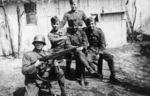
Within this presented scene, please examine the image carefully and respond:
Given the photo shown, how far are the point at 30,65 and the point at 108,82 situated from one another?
274 centimetres

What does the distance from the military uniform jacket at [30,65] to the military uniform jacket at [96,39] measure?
2.04m

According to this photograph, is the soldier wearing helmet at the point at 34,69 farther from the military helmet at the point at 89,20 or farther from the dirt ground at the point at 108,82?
the military helmet at the point at 89,20

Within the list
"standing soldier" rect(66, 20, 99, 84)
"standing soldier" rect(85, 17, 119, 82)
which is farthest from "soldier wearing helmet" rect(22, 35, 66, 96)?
"standing soldier" rect(85, 17, 119, 82)

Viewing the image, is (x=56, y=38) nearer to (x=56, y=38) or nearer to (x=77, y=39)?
(x=56, y=38)

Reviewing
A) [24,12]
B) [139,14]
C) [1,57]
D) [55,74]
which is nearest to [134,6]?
[139,14]

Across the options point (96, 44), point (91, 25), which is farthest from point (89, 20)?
point (96, 44)

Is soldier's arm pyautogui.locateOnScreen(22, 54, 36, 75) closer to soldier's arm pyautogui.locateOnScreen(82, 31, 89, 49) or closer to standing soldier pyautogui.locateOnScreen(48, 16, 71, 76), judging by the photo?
standing soldier pyautogui.locateOnScreen(48, 16, 71, 76)

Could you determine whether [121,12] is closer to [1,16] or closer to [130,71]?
[130,71]

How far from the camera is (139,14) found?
1384cm

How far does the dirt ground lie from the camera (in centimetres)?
558

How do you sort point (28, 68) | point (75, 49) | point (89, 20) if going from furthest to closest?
point (89, 20) < point (75, 49) < point (28, 68)

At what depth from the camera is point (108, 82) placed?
20.6 feet

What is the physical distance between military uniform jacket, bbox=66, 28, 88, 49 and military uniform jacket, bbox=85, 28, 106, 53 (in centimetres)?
24

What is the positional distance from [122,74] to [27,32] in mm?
6228
